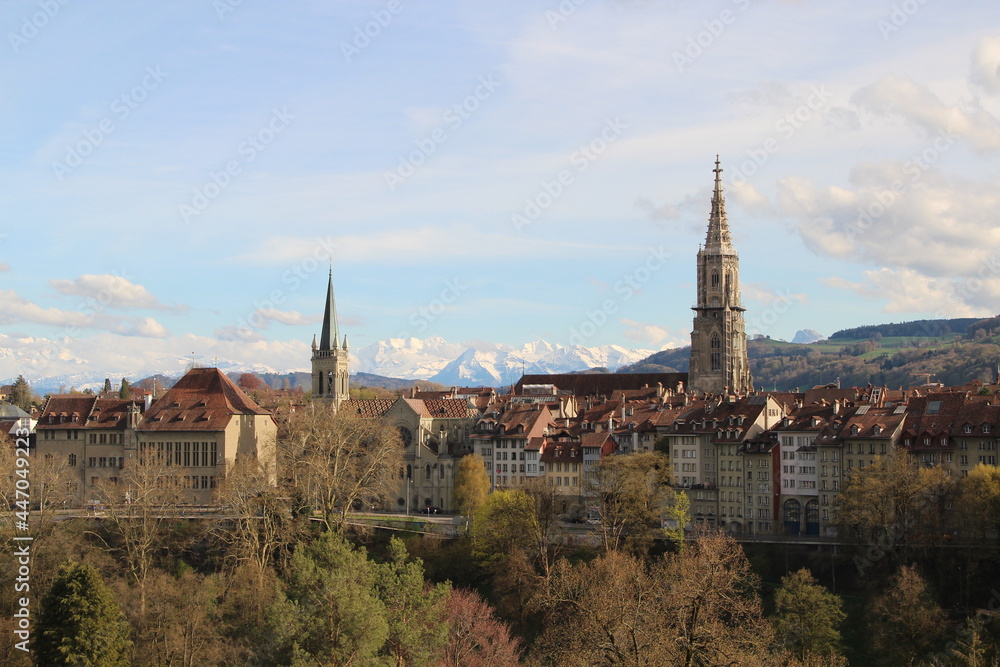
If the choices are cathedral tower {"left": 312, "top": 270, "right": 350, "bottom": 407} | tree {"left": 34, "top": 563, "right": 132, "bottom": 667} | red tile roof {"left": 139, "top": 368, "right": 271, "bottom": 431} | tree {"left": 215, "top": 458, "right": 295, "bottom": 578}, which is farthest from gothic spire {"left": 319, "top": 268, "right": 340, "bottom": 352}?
tree {"left": 34, "top": 563, "right": 132, "bottom": 667}

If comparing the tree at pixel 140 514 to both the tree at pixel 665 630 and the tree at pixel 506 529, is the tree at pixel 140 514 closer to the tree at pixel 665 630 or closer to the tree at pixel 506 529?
the tree at pixel 506 529

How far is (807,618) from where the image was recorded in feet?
223

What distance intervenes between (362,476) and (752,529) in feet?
93.3

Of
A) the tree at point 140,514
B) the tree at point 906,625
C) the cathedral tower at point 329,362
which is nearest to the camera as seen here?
the tree at point 906,625

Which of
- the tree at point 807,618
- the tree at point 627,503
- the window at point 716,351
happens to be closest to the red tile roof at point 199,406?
the tree at point 627,503

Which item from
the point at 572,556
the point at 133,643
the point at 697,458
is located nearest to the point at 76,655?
the point at 133,643

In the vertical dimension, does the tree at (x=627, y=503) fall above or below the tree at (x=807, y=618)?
above

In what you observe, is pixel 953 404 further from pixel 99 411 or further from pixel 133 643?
pixel 99 411

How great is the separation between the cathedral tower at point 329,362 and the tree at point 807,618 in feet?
275

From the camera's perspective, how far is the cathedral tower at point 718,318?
516 ft

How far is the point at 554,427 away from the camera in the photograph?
11750 cm

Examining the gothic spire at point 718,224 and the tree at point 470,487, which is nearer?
the tree at point 470,487

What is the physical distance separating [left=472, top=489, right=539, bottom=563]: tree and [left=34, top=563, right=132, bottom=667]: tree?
30031 mm

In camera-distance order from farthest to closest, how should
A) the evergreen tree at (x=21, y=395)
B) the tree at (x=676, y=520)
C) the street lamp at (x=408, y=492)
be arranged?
the evergreen tree at (x=21, y=395) < the street lamp at (x=408, y=492) < the tree at (x=676, y=520)
